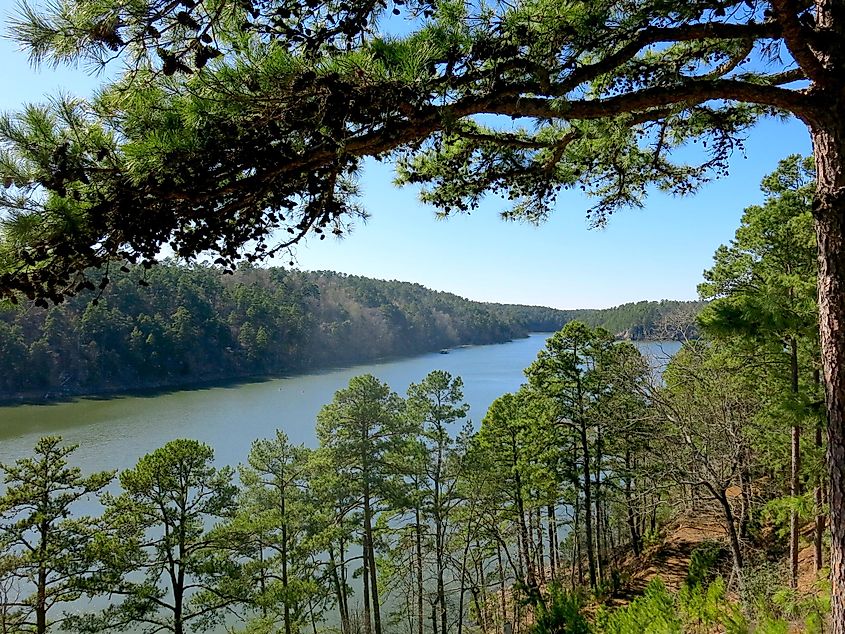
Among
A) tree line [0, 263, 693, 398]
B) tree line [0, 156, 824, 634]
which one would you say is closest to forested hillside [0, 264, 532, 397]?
tree line [0, 263, 693, 398]

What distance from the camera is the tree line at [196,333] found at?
3850 cm

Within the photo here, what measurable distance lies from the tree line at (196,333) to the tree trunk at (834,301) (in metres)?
21.2

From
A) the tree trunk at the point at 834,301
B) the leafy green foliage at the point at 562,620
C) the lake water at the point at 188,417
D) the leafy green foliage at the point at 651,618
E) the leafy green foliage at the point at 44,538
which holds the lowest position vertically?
the leafy green foliage at the point at 562,620

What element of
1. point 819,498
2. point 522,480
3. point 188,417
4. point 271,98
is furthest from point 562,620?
point 188,417

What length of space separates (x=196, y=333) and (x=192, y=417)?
19.8 m

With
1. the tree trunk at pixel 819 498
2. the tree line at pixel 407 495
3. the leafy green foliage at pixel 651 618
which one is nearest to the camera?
the leafy green foliage at pixel 651 618

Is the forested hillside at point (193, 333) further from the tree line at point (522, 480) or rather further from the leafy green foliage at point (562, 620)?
the leafy green foliage at point (562, 620)

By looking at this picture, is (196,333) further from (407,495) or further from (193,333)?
(407,495)

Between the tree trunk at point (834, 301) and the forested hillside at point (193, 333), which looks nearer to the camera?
the tree trunk at point (834, 301)

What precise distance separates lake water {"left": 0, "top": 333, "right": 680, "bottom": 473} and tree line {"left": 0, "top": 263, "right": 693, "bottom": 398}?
516 cm

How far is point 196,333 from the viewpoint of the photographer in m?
46.1

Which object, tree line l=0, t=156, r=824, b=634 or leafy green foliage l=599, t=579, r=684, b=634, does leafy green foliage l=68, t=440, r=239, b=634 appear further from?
leafy green foliage l=599, t=579, r=684, b=634

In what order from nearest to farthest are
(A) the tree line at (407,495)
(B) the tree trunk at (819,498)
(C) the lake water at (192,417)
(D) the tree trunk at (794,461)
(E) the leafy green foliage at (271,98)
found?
(E) the leafy green foliage at (271,98)
(B) the tree trunk at (819,498)
(D) the tree trunk at (794,461)
(A) the tree line at (407,495)
(C) the lake water at (192,417)

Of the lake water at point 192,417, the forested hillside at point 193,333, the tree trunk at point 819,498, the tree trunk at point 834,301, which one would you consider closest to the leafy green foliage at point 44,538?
the tree trunk at point 834,301
